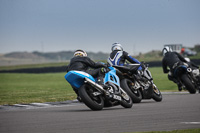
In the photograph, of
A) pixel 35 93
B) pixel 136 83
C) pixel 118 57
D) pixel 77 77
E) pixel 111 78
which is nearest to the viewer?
pixel 77 77

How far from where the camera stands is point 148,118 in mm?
8203

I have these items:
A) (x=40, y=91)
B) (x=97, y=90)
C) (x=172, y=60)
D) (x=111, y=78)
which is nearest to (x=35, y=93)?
(x=40, y=91)

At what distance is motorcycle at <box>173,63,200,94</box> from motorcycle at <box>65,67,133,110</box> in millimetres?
5372

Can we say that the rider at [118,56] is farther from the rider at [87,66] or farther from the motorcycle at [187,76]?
the motorcycle at [187,76]

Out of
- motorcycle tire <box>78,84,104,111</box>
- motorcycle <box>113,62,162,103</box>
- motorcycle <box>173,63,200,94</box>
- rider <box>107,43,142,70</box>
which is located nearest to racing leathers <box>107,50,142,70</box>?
rider <box>107,43,142,70</box>

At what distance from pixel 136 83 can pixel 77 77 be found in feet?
9.31

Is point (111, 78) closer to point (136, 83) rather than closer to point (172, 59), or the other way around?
point (136, 83)

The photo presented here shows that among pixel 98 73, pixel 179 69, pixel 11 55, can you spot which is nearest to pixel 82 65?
pixel 98 73

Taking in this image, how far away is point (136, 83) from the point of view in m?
12.2

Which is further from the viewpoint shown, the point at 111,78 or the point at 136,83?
the point at 136,83

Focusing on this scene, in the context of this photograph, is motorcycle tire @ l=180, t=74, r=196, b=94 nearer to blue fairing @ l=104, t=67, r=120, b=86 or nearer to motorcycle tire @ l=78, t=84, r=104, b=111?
blue fairing @ l=104, t=67, r=120, b=86

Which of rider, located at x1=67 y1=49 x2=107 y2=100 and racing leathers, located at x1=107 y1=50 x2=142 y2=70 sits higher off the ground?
racing leathers, located at x1=107 y1=50 x2=142 y2=70

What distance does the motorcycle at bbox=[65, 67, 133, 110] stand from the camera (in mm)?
9797

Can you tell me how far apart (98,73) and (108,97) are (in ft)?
2.28
